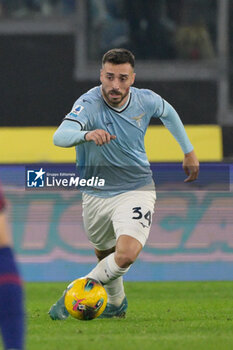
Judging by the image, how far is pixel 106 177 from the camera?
22.3ft

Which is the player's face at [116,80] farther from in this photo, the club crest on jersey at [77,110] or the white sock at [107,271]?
the white sock at [107,271]

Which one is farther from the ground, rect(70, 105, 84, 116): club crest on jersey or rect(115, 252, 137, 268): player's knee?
rect(70, 105, 84, 116): club crest on jersey

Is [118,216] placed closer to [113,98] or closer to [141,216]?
[141,216]

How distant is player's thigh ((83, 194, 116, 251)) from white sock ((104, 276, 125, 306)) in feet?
0.73

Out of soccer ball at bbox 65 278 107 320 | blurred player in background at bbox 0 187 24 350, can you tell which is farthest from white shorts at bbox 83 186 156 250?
blurred player in background at bbox 0 187 24 350

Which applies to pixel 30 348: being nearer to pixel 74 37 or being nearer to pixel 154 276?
pixel 154 276

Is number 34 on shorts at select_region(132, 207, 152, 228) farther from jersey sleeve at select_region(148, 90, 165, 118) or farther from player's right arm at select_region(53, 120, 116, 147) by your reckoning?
jersey sleeve at select_region(148, 90, 165, 118)

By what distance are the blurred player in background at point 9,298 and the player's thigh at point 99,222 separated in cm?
275

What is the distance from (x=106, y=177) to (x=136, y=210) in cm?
35

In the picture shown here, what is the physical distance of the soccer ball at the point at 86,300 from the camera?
6391 millimetres

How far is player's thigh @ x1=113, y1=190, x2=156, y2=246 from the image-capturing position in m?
6.47

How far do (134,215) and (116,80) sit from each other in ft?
2.70

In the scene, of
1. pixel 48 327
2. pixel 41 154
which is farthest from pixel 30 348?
pixel 41 154

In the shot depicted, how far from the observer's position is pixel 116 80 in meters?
6.67
